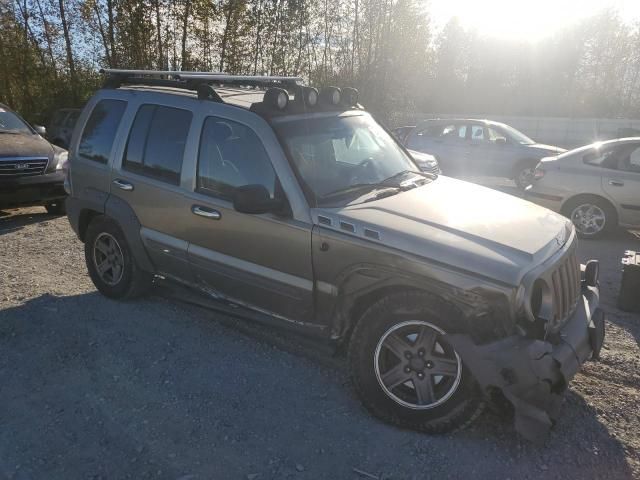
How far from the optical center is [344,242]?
10.8 feet

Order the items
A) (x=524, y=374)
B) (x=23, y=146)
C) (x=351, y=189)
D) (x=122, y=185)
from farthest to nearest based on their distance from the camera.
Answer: (x=23, y=146)
(x=122, y=185)
(x=351, y=189)
(x=524, y=374)

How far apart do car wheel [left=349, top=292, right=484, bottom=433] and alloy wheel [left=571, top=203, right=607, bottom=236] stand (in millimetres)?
5926

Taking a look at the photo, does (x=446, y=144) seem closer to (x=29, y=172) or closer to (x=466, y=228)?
(x=29, y=172)

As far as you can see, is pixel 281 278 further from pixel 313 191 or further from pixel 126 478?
pixel 126 478

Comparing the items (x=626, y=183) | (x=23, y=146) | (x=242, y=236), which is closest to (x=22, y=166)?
(x=23, y=146)

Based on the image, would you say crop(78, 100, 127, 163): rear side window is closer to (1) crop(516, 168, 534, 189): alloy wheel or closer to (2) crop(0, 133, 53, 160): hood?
(2) crop(0, 133, 53, 160): hood

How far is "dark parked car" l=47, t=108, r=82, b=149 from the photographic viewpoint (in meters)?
15.6

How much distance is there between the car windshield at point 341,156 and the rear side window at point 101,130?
184 cm

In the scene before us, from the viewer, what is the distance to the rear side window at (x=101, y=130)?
15.6ft

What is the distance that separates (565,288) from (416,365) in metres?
1.04

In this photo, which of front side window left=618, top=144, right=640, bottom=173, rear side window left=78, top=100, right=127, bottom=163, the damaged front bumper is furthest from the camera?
front side window left=618, top=144, right=640, bottom=173

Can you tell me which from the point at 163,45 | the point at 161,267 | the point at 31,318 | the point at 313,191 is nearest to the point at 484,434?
the point at 313,191

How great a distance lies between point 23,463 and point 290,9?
21.6 meters

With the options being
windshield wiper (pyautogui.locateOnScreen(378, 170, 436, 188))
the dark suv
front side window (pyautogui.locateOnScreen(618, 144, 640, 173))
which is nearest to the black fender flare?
the dark suv
